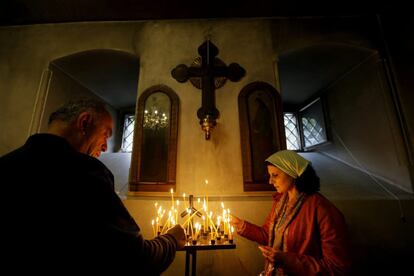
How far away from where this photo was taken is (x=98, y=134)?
112 centimetres

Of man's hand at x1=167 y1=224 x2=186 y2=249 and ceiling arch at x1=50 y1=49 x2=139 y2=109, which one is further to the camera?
ceiling arch at x1=50 y1=49 x2=139 y2=109

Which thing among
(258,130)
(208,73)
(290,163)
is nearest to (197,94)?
(208,73)

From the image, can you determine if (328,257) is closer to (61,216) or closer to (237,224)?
(237,224)

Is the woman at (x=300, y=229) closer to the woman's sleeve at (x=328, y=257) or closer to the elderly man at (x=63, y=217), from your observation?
the woman's sleeve at (x=328, y=257)

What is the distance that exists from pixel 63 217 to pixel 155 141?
5.71ft

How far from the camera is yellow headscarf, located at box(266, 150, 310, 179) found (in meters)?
1.52

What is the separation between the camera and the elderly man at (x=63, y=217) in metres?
0.66

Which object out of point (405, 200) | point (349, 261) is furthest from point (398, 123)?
point (349, 261)

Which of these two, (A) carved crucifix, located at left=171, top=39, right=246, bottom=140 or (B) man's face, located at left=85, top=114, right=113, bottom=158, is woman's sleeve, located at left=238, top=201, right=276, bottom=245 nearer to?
(A) carved crucifix, located at left=171, top=39, right=246, bottom=140

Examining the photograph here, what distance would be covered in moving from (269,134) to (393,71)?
2.01m

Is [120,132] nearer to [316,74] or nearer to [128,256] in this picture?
[128,256]

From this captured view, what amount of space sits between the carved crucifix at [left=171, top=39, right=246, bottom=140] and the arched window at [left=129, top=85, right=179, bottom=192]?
0.32 metres

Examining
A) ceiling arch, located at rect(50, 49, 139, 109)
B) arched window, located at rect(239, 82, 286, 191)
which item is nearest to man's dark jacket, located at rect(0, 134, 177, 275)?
arched window, located at rect(239, 82, 286, 191)

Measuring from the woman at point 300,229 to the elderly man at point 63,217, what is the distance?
3.02 ft
